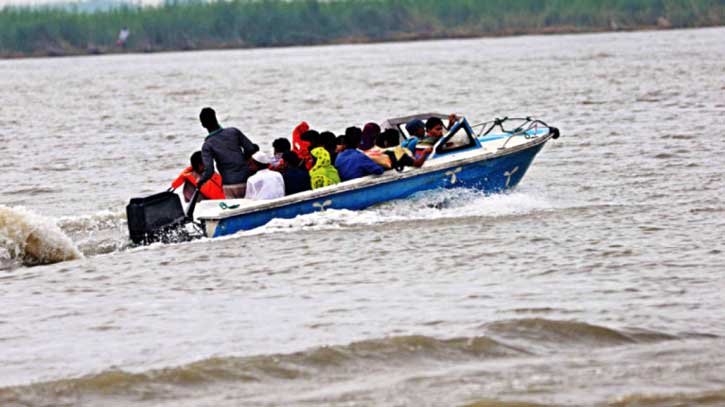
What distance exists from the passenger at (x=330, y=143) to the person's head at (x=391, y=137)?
Result: 73 cm

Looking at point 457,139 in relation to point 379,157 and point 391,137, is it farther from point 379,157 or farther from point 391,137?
point 379,157

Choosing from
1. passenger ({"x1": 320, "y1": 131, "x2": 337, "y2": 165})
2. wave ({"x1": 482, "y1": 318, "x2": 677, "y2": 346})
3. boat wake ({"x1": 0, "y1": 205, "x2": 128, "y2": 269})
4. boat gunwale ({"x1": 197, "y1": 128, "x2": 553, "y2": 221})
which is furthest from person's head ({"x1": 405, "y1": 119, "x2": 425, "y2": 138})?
wave ({"x1": 482, "y1": 318, "x2": 677, "y2": 346})

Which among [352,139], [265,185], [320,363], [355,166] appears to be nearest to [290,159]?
[265,185]

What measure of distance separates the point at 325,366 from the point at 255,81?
49.4 meters

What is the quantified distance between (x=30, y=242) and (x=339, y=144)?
3.56m

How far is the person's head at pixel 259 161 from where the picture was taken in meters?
13.4

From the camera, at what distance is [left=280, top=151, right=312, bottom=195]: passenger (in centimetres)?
1307

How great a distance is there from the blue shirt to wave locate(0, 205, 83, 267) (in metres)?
2.90

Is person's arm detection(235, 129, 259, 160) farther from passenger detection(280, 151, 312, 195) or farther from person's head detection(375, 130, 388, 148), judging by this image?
person's head detection(375, 130, 388, 148)

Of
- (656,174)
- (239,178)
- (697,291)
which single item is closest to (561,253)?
(697,291)

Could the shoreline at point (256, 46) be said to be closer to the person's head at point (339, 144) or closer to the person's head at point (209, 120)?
the person's head at point (339, 144)

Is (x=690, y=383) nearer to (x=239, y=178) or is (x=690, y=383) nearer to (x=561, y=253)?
(x=561, y=253)

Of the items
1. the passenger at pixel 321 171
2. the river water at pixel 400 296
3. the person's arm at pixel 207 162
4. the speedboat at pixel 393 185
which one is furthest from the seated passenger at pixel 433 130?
the person's arm at pixel 207 162

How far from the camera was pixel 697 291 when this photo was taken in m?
9.51
